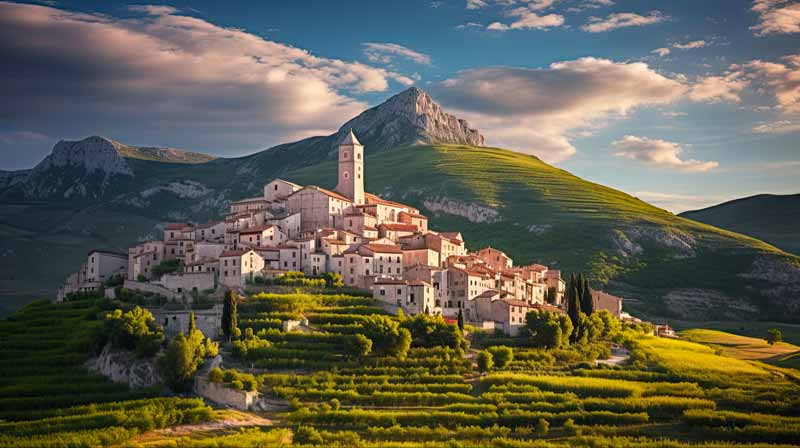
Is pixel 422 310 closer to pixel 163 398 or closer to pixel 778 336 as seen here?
pixel 163 398

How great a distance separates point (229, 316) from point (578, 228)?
10172cm

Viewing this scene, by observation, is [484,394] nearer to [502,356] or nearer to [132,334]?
[502,356]

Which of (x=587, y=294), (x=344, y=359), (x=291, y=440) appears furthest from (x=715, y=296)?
(x=291, y=440)

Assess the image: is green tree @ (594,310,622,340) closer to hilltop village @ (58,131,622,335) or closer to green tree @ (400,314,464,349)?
hilltop village @ (58,131,622,335)

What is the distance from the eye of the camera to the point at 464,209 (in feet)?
552

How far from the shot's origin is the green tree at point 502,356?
61.6 meters

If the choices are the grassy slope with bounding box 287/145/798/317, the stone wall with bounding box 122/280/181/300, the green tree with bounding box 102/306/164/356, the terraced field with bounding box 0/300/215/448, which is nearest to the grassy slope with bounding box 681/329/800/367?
the grassy slope with bounding box 287/145/798/317

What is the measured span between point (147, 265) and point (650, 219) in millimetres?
115650

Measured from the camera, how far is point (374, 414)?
51375 millimetres

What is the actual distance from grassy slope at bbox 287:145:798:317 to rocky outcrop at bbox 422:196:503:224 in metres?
1.44

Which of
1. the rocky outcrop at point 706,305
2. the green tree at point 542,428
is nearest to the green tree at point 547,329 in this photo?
the green tree at point 542,428

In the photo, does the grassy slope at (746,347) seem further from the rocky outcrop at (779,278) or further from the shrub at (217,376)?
the shrub at (217,376)

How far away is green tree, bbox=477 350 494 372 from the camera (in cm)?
5981

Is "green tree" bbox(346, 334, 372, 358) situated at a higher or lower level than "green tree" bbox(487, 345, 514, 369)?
higher
